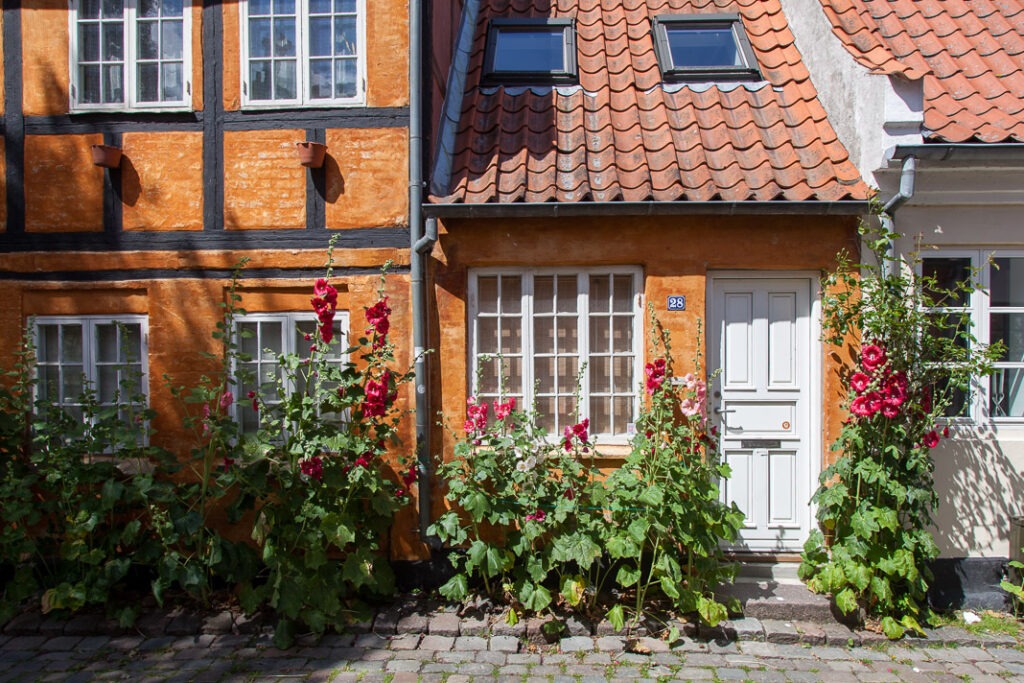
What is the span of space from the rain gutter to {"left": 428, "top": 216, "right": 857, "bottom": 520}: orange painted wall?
8.7 inches

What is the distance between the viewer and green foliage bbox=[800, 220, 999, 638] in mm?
5219

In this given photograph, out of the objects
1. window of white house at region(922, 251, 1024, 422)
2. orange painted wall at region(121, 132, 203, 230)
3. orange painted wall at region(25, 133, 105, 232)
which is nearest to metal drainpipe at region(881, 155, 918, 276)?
window of white house at region(922, 251, 1024, 422)

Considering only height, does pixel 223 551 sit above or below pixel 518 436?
below

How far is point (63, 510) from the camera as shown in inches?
216

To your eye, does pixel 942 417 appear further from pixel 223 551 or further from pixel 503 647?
pixel 223 551

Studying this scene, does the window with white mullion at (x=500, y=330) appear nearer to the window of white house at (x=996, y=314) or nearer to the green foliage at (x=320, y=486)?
the green foliage at (x=320, y=486)

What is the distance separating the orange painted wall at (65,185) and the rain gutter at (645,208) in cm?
280

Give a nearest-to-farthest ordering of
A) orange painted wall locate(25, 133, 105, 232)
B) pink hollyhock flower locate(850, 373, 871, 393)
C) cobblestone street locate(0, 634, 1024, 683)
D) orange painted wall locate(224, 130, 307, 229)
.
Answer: cobblestone street locate(0, 634, 1024, 683)
pink hollyhock flower locate(850, 373, 871, 393)
orange painted wall locate(224, 130, 307, 229)
orange painted wall locate(25, 133, 105, 232)

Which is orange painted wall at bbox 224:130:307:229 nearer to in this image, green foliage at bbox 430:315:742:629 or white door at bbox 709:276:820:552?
green foliage at bbox 430:315:742:629

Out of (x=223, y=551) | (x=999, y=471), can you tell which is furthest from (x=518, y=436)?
(x=999, y=471)

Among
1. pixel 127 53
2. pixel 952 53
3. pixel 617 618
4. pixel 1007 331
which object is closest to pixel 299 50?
pixel 127 53

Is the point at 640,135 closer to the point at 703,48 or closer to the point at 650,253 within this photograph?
the point at 650,253

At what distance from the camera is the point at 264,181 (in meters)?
5.96

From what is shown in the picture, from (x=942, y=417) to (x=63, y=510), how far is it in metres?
6.64
